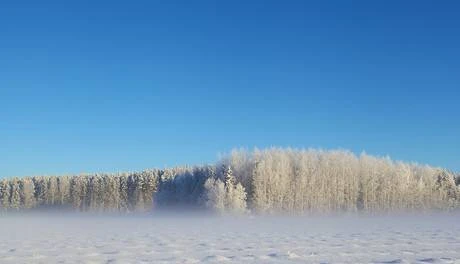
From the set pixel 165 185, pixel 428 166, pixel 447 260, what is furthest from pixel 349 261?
pixel 428 166

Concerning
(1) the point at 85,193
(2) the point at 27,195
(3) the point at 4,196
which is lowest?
(3) the point at 4,196

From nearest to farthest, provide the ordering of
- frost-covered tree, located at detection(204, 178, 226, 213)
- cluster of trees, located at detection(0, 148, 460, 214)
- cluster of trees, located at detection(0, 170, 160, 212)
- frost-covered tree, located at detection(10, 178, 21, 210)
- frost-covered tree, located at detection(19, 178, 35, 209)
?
1. frost-covered tree, located at detection(204, 178, 226, 213)
2. cluster of trees, located at detection(0, 148, 460, 214)
3. cluster of trees, located at detection(0, 170, 160, 212)
4. frost-covered tree, located at detection(10, 178, 21, 210)
5. frost-covered tree, located at detection(19, 178, 35, 209)

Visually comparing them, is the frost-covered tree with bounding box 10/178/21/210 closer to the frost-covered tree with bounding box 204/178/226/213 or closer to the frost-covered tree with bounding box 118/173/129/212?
the frost-covered tree with bounding box 118/173/129/212

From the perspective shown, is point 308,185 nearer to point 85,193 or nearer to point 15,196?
point 85,193

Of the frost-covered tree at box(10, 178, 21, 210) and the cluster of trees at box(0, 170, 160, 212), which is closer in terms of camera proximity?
the cluster of trees at box(0, 170, 160, 212)

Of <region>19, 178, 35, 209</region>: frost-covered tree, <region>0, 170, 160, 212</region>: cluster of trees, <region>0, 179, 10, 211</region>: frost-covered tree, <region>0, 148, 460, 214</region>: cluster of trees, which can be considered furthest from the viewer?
<region>0, 179, 10, 211</region>: frost-covered tree

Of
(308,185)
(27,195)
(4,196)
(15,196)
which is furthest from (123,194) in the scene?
(308,185)

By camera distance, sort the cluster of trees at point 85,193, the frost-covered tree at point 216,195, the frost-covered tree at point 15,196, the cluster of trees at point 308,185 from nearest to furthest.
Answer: the frost-covered tree at point 216,195 < the cluster of trees at point 308,185 < the cluster of trees at point 85,193 < the frost-covered tree at point 15,196

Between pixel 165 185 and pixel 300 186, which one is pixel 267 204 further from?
pixel 165 185

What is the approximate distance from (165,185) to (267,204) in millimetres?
20570

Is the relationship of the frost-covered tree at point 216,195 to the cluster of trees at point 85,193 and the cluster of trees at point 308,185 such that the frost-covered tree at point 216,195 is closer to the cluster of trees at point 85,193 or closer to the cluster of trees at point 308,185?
the cluster of trees at point 308,185

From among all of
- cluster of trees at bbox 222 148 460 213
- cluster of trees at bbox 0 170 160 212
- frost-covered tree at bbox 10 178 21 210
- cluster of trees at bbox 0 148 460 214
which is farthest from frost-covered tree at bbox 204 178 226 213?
frost-covered tree at bbox 10 178 21 210

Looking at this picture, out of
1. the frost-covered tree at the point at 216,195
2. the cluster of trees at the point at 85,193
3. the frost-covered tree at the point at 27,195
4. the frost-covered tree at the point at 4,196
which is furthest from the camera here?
the frost-covered tree at the point at 4,196

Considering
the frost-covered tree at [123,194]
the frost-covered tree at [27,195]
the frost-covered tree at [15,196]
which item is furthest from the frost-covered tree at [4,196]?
the frost-covered tree at [123,194]
